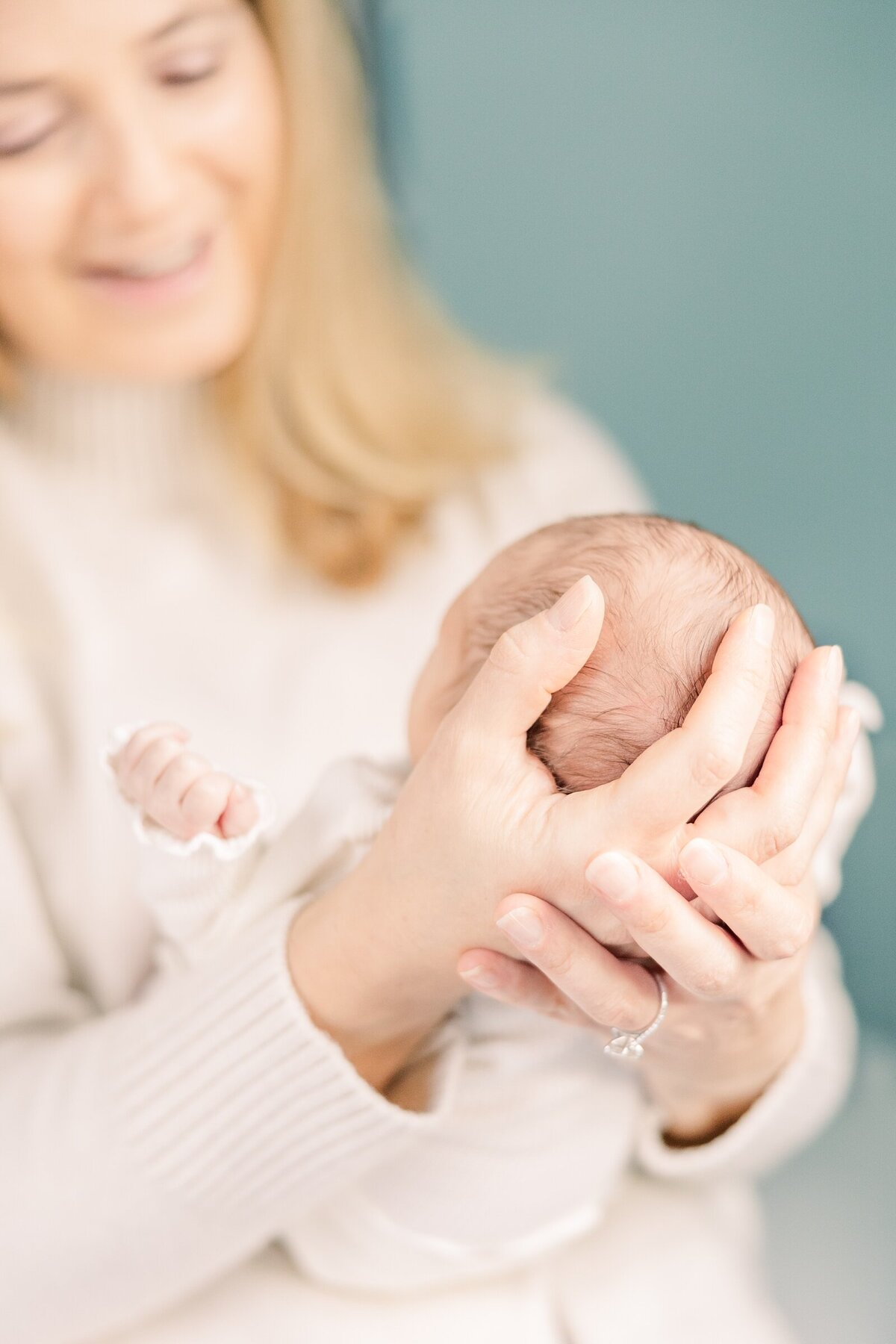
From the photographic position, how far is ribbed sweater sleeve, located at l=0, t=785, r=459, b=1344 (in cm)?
75

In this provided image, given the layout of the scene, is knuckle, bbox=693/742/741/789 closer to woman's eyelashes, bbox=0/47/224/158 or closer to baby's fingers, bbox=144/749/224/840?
baby's fingers, bbox=144/749/224/840

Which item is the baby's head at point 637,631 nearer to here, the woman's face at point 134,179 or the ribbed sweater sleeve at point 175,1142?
the ribbed sweater sleeve at point 175,1142

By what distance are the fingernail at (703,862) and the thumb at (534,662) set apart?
11 cm

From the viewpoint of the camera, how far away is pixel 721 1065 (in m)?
0.84

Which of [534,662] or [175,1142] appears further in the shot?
[175,1142]

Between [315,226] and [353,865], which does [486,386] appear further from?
[353,865]

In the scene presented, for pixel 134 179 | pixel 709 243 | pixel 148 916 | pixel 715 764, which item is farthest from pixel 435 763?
pixel 709 243

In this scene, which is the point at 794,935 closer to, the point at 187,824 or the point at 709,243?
the point at 187,824

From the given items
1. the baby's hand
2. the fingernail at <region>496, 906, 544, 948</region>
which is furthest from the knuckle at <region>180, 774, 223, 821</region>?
the fingernail at <region>496, 906, 544, 948</region>

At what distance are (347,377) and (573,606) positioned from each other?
2.58ft

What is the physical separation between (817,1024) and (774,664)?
39cm

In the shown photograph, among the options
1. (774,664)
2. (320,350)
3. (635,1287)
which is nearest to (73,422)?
(320,350)

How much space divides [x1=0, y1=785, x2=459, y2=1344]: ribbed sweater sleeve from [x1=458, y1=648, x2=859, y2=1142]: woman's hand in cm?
14

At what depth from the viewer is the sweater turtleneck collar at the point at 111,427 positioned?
3.72 feet
